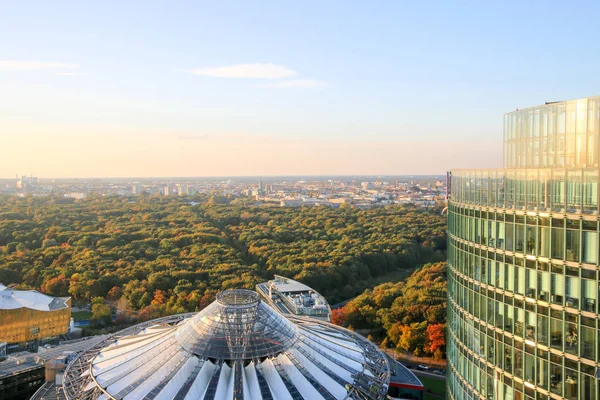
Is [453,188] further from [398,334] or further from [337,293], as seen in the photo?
[337,293]

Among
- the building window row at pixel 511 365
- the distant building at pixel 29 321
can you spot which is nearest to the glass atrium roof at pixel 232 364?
the building window row at pixel 511 365

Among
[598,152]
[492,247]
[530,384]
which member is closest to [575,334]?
[530,384]

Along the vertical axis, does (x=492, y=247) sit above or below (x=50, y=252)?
above

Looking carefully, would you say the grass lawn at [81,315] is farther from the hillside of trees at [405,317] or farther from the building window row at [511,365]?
the building window row at [511,365]

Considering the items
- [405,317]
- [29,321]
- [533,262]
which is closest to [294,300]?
[405,317]

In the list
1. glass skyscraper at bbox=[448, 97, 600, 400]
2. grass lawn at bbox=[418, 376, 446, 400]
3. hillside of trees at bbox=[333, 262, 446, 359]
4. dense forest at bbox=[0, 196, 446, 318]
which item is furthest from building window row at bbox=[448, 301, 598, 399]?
dense forest at bbox=[0, 196, 446, 318]

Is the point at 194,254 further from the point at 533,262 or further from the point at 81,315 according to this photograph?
the point at 533,262
